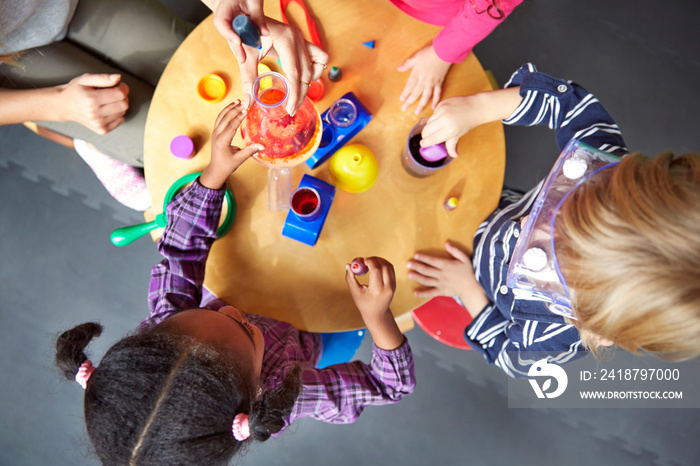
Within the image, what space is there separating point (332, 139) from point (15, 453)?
1483 millimetres

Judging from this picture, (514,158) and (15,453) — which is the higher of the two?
(514,158)

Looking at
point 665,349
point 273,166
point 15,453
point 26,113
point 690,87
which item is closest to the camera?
point 665,349

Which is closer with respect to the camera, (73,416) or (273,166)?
(273,166)

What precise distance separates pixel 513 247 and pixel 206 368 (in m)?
0.58

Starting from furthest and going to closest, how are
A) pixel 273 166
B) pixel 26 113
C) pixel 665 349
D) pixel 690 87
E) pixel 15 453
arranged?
1. pixel 690 87
2. pixel 15 453
3. pixel 26 113
4. pixel 273 166
5. pixel 665 349

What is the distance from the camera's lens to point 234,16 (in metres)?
0.64

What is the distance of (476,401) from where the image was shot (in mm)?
1349

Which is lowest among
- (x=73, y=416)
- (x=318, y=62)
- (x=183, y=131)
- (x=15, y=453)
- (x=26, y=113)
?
(x=15, y=453)

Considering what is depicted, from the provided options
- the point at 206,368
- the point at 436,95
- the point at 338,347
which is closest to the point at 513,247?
the point at 436,95

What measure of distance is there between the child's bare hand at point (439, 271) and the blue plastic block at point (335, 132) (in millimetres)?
276

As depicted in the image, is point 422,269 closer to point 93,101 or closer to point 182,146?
point 182,146

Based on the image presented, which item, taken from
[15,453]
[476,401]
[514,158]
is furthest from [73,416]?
[514,158]

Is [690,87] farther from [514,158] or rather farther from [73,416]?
[73,416]

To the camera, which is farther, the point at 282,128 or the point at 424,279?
the point at 424,279
